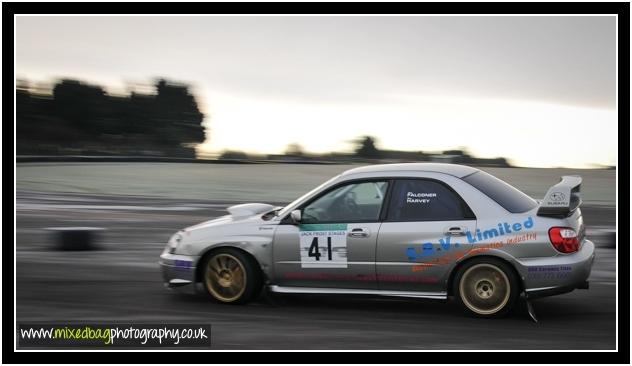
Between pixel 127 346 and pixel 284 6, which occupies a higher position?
pixel 284 6

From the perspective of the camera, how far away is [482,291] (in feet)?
27.2

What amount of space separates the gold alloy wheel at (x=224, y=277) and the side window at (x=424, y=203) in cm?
169

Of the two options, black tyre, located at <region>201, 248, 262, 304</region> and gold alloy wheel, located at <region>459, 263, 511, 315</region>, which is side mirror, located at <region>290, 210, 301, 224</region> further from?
gold alloy wheel, located at <region>459, 263, 511, 315</region>

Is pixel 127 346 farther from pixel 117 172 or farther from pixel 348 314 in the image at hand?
pixel 117 172

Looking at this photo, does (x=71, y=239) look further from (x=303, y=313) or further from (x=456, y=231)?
(x=456, y=231)

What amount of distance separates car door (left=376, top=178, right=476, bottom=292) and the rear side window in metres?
0.29

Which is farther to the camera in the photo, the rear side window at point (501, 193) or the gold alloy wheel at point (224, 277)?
the gold alloy wheel at point (224, 277)

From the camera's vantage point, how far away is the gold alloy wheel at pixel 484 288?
27.0ft

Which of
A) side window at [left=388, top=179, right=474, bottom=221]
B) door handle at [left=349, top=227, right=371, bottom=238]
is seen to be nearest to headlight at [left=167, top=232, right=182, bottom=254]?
door handle at [left=349, top=227, right=371, bottom=238]

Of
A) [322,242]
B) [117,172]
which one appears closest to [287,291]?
[322,242]

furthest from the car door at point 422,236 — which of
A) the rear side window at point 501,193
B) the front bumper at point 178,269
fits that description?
the front bumper at point 178,269

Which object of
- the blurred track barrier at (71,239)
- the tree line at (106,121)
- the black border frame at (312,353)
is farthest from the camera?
the tree line at (106,121)

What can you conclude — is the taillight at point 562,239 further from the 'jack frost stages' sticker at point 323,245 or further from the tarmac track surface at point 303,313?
the 'jack frost stages' sticker at point 323,245

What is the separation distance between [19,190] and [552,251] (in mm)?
21633
